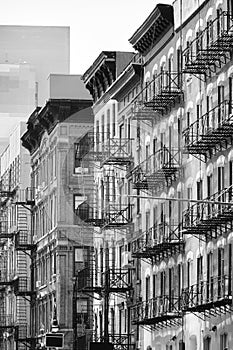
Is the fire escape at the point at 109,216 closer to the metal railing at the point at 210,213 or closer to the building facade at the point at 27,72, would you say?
the metal railing at the point at 210,213

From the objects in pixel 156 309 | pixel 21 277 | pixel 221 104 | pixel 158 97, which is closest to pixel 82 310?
pixel 21 277

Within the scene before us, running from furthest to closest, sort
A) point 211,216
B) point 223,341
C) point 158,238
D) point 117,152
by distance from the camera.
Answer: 1. point 117,152
2. point 158,238
3. point 223,341
4. point 211,216

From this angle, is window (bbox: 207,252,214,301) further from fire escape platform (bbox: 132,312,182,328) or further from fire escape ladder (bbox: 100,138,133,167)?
fire escape ladder (bbox: 100,138,133,167)

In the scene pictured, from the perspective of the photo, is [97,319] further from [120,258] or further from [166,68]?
[166,68]

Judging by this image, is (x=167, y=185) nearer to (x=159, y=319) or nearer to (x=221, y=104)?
(x=159, y=319)

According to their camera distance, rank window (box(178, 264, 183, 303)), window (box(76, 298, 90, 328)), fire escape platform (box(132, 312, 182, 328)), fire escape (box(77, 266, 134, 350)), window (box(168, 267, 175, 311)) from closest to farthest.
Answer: fire escape platform (box(132, 312, 182, 328)) → window (box(178, 264, 183, 303)) → window (box(168, 267, 175, 311)) → fire escape (box(77, 266, 134, 350)) → window (box(76, 298, 90, 328))

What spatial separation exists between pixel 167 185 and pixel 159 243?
257 centimetres

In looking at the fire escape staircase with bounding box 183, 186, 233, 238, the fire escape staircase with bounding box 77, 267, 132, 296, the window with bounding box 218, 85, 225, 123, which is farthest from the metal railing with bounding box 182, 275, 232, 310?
the fire escape staircase with bounding box 77, 267, 132, 296

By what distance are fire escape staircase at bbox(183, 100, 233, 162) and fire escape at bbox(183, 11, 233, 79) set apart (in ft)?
6.16

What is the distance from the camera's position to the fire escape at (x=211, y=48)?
57875mm

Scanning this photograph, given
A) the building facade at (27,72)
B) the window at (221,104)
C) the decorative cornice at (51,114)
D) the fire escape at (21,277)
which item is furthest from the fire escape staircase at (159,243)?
the fire escape at (21,277)

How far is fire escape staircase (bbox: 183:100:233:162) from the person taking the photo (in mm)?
57656

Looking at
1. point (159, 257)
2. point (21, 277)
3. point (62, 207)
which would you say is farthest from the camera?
point (21, 277)

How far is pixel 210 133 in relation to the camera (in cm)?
5884
